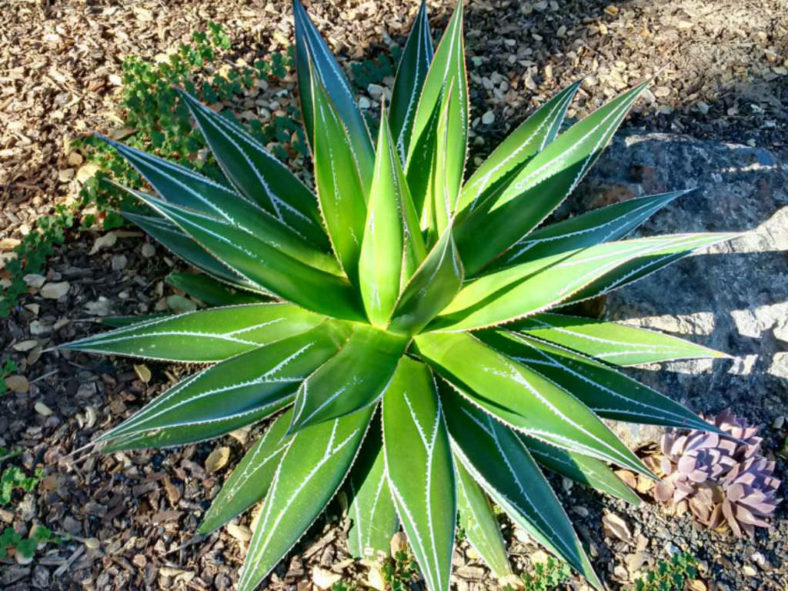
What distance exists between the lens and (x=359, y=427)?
205 centimetres

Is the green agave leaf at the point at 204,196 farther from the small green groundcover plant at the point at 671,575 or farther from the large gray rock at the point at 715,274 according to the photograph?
the small green groundcover plant at the point at 671,575

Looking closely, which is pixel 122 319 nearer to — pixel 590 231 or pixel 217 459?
pixel 217 459

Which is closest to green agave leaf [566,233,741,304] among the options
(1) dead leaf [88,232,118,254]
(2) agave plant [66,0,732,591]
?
(2) agave plant [66,0,732,591]

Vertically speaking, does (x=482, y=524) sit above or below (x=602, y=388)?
below

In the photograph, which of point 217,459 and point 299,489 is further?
point 217,459

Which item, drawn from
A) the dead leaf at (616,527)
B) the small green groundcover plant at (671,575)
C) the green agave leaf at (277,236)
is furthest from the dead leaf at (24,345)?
the small green groundcover plant at (671,575)

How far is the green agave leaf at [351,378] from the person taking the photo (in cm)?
173

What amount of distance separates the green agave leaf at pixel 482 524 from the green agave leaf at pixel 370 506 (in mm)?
218

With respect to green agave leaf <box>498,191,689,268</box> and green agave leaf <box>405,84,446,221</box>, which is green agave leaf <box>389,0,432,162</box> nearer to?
green agave leaf <box>405,84,446,221</box>

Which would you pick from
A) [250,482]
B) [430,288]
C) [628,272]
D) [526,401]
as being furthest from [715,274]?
[250,482]

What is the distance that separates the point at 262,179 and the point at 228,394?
2.39ft

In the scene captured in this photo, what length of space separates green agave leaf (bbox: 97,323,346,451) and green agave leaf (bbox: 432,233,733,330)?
0.38 m

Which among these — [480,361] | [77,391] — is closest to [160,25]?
[77,391]

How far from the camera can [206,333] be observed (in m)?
2.12
